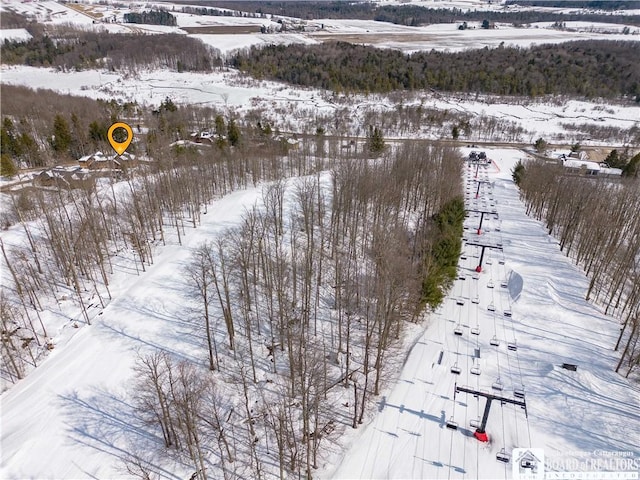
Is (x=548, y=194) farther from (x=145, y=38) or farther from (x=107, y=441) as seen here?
(x=145, y=38)

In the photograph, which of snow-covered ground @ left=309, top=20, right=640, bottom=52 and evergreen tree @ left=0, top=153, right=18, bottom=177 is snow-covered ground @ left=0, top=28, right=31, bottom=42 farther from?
evergreen tree @ left=0, top=153, right=18, bottom=177

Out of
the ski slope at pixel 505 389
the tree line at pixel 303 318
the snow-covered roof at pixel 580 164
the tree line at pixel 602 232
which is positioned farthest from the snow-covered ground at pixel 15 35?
the ski slope at pixel 505 389

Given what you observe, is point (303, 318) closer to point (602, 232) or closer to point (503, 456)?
point (503, 456)

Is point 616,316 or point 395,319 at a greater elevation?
point 395,319

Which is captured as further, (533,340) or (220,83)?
(220,83)

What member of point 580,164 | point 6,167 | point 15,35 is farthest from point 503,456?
point 15,35

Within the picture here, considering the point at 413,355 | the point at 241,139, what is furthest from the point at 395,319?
the point at 241,139
